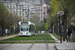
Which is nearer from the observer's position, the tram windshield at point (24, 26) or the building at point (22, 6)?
the tram windshield at point (24, 26)

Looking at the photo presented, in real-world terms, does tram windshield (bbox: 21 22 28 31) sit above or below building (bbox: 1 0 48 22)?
below

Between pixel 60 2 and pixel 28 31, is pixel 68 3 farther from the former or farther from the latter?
pixel 28 31

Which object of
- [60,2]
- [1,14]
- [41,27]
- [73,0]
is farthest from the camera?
[41,27]

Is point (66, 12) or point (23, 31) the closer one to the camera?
Result: point (66, 12)

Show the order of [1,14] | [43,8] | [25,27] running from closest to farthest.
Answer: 1. [25,27]
2. [1,14]
3. [43,8]

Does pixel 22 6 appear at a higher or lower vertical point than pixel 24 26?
higher

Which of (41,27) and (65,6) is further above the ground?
(65,6)

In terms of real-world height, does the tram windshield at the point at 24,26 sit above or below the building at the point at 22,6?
below

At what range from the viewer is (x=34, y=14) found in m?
118

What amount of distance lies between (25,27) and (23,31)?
955mm

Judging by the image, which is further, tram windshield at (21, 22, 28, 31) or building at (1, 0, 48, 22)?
building at (1, 0, 48, 22)

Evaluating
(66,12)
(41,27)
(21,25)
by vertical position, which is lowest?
(41,27)

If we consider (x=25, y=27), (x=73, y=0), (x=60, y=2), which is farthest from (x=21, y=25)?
(x=73, y=0)

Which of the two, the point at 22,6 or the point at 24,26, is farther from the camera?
the point at 22,6
